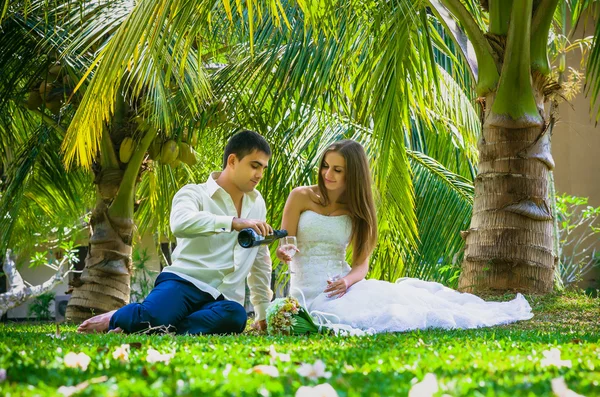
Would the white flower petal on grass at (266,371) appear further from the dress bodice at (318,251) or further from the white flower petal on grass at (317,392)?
the dress bodice at (318,251)

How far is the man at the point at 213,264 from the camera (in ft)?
15.4

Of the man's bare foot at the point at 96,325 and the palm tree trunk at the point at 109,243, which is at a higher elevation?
the palm tree trunk at the point at 109,243

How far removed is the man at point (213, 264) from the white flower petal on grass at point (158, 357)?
6.49 ft

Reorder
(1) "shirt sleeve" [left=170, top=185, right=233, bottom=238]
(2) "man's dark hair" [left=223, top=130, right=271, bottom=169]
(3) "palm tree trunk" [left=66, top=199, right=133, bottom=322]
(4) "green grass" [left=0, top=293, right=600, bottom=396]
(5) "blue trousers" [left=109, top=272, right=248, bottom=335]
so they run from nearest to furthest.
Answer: (4) "green grass" [left=0, top=293, right=600, bottom=396] → (1) "shirt sleeve" [left=170, top=185, right=233, bottom=238] → (5) "blue trousers" [left=109, top=272, right=248, bottom=335] → (2) "man's dark hair" [left=223, top=130, right=271, bottom=169] → (3) "palm tree trunk" [left=66, top=199, right=133, bottom=322]

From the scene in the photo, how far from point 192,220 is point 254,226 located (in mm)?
427

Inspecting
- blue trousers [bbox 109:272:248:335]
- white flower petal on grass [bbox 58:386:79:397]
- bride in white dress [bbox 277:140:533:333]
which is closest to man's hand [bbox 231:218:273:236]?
bride in white dress [bbox 277:140:533:333]

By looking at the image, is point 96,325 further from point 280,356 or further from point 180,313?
point 280,356

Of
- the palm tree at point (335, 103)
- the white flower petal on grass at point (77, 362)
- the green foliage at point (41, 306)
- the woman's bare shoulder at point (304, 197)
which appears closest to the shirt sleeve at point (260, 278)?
the woman's bare shoulder at point (304, 197)

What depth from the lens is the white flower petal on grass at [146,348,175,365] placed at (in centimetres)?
237

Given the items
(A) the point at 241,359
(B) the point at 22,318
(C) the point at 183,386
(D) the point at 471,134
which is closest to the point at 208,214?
(A) the point at 241,359

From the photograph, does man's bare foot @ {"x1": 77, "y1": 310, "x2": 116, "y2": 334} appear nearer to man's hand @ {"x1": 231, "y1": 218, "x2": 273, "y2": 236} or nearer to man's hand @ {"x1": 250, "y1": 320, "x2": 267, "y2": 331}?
man's hand @ {"x1": 250, "y1": 320, "x2": 267, "y2": 331}

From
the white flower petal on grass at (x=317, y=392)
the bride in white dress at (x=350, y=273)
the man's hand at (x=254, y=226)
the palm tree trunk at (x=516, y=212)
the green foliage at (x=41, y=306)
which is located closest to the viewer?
the white flower petal on grass at (x=317, y=392)

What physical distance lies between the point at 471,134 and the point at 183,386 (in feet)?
21.7

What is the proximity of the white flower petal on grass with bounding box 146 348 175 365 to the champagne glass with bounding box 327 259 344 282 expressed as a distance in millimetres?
2796
